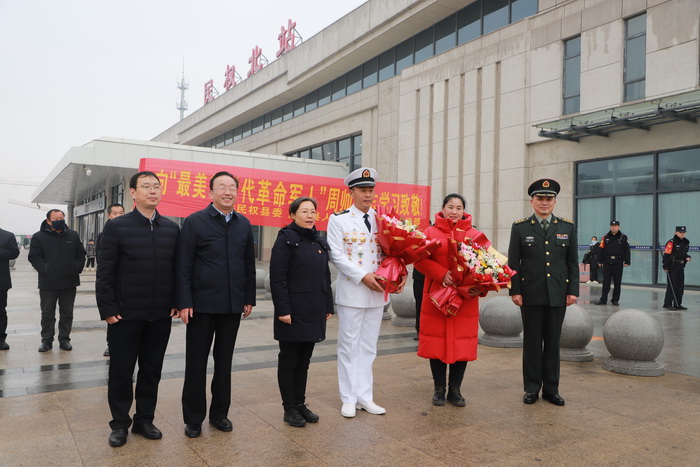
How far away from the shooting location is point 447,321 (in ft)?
15.8

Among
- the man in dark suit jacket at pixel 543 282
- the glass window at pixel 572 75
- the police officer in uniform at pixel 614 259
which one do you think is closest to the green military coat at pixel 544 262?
the man in dark suit jacket at pixel 543 282

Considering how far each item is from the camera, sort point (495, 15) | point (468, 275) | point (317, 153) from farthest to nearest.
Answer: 1. point (317, 153)
2. point (495, 15)
3. point (468, 275)

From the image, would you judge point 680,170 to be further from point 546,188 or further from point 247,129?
point 247,129

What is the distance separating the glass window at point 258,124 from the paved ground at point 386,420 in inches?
1238

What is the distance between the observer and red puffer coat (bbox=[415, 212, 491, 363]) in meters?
4.73

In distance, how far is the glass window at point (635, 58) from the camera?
1565 centimetres

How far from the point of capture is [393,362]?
21.3ft

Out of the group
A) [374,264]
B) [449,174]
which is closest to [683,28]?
[449,174]

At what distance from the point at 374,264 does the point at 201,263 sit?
1.47 meters

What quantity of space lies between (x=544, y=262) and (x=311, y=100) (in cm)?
2843

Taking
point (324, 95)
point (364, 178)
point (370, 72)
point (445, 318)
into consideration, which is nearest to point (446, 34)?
point (370, 72)

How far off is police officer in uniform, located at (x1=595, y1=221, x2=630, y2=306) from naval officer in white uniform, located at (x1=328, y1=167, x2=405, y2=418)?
999 cm

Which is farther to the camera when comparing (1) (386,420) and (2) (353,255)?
(2) (353,255)

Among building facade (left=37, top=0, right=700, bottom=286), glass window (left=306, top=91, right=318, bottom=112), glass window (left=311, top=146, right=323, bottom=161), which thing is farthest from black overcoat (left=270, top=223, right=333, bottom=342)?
glass window (left=306, top=91, right=318, bottom=112)
